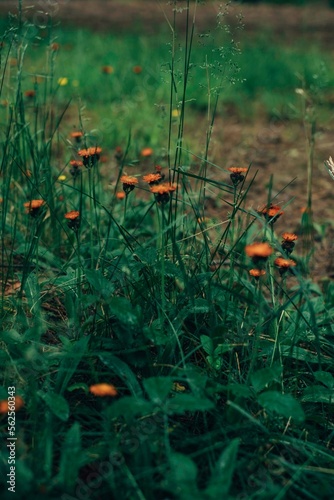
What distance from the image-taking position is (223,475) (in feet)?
3.87

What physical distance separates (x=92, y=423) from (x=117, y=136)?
2.43 m

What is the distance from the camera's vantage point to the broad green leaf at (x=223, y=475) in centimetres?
112

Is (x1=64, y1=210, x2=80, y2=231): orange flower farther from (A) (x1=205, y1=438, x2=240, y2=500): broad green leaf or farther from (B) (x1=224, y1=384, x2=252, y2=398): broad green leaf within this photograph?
(A) (x1=205, y1=438, x2=240, y2=500): broad green leaf

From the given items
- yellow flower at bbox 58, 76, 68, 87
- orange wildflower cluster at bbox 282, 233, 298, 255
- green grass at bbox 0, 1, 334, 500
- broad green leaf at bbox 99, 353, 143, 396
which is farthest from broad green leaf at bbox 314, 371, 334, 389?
yellow flower at bbox 58, 76, 68, 87

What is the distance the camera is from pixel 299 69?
4973mm

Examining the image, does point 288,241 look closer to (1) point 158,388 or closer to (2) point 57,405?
(1) point 158,388

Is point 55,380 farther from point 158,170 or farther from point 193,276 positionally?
point 158,170

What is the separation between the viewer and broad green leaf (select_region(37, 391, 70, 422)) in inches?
51.8

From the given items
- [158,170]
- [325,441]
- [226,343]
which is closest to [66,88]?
[158,170]

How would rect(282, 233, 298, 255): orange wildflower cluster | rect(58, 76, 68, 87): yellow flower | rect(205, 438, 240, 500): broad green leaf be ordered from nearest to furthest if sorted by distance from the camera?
rect(205, 438, 240, 500): broad green leaf, rect(282, 233, 298, 255): orange wildflower cluster, rect(58, 76, 68, 87): yellow flower

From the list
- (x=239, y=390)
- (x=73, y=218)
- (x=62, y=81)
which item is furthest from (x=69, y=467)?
(x=62, y=81)

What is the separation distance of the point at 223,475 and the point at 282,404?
0.23 m

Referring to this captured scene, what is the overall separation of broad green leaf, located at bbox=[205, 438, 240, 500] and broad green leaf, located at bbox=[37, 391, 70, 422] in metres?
0.32

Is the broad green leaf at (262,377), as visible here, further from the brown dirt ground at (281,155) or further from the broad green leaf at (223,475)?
the brown dirt ground at (281,155)
